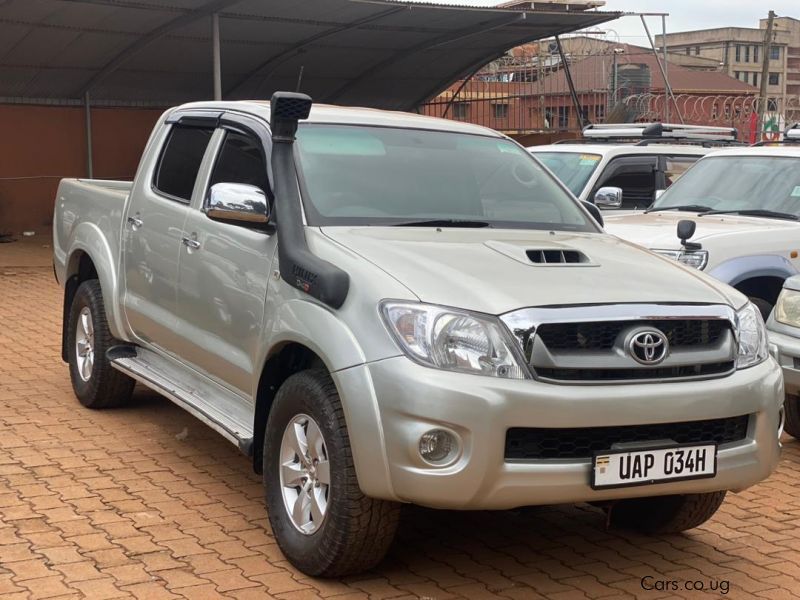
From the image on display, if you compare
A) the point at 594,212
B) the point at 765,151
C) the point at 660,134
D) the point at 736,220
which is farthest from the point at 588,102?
the point at 594,212

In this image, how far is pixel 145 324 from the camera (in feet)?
20.8

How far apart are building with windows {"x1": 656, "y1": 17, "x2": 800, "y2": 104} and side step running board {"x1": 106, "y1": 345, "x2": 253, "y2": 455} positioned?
364 feet

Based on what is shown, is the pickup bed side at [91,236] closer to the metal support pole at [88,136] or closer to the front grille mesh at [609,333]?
the front grille mesh at [609,333]

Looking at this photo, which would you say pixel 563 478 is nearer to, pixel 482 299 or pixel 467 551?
pixel 482 299

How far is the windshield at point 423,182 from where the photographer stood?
512 centimetres

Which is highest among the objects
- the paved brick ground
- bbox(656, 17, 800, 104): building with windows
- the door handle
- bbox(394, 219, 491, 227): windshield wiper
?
bbox(656, 17, 800, 104): building with windows

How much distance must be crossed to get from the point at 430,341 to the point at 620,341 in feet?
2.32

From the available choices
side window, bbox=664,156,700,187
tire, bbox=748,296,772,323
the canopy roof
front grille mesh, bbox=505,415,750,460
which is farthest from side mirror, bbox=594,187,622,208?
the canopy roof

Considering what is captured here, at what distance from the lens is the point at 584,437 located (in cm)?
412

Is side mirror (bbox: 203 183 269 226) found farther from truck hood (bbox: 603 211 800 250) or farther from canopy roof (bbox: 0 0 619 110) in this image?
canopy roof (bbox: 0 0 619 110)

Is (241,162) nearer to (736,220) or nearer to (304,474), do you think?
(304,474)

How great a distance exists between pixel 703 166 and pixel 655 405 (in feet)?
20.0

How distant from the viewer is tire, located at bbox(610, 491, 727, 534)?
16.4ft

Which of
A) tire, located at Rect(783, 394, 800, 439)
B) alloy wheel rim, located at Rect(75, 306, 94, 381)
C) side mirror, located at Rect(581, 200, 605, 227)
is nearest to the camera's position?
side mirror, located at Rect(581, 200, 605, 227)
